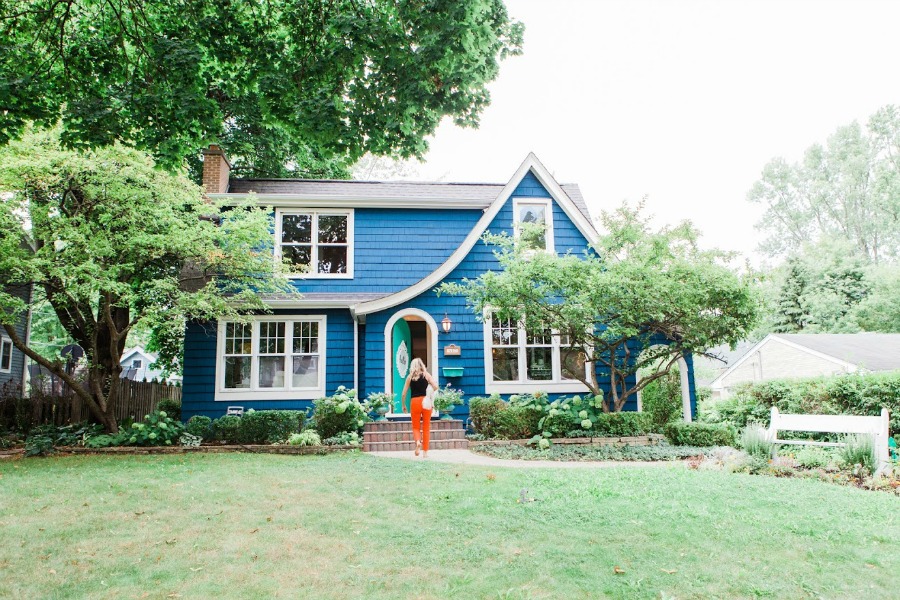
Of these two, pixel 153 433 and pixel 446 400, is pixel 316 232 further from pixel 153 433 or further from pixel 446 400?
pixel 153 433

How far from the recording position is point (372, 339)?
44.7 feet

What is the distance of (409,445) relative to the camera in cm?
1176

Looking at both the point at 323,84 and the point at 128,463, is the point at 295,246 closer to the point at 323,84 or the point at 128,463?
the point at 128,463

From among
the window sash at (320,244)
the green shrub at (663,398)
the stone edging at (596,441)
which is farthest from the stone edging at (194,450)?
the green shrub at (663,398)

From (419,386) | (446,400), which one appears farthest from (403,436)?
(419,386)

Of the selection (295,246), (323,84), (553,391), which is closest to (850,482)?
(553,391)

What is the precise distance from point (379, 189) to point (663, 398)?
9.15m

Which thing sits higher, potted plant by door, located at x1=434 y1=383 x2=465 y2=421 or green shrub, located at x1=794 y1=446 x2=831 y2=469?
potted plant by door, located at x1=434 y1=383 x2=465 y2=421

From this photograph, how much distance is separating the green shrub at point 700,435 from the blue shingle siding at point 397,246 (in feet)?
22.6

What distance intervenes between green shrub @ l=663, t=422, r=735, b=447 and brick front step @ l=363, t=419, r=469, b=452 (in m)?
4.10

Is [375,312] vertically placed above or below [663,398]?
above

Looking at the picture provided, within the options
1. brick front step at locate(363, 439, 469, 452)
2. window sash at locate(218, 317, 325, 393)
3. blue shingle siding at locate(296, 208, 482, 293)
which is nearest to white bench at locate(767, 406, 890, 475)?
brick front step at locate(363, 439, 469, 452)

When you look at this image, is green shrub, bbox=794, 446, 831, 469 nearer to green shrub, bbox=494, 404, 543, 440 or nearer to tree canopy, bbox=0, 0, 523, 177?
green shrub, bbox=494, 404, 543, 440

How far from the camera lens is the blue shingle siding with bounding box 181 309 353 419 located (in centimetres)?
1380
